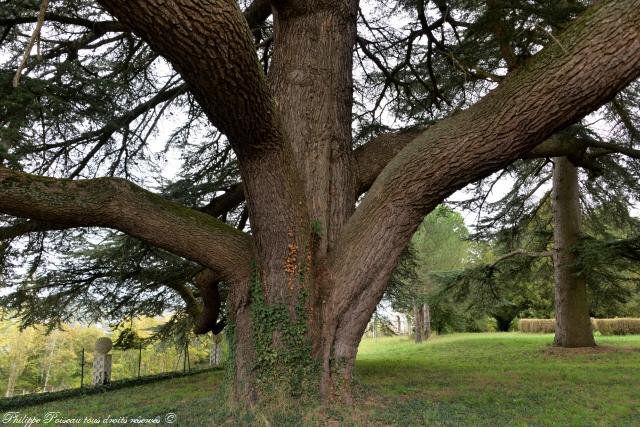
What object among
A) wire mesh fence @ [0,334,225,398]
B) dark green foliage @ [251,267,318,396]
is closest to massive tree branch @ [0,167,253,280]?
dark green foliage @ [251,267,318,396]

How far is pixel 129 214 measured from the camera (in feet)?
11.8

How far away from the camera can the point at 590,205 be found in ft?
41.8

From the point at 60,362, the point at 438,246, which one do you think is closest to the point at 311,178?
the point at 438,246

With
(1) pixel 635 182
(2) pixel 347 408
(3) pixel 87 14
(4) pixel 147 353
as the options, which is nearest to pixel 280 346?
(2) pixel 347 408

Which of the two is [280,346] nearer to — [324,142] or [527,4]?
[324,142]

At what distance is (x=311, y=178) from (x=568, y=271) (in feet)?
31.1

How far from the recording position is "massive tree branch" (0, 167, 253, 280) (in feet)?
10.7

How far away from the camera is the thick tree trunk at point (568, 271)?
429 inches

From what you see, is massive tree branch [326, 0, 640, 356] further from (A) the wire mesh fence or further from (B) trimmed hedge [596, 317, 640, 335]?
(B) trimmed hedge [596, 317, 640, 335]

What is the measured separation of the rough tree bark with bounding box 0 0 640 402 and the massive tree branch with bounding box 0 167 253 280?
0.03 feet

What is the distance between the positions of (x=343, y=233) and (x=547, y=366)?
6314 millimetres

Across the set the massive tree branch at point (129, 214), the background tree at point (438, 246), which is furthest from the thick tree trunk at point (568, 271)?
the background tree at point (438, 246)

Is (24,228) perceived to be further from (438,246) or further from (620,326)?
(620,326)

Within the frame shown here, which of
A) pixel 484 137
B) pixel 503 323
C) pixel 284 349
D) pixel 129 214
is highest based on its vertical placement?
pixel 484 137
